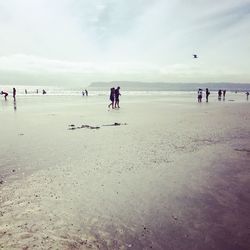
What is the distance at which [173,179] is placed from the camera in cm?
1016

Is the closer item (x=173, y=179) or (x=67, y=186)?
(x=67, y=186)

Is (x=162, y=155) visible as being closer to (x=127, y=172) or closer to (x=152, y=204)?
(x=127, y=172)

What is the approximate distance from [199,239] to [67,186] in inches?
169

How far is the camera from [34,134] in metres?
19.0

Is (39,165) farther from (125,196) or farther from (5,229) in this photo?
(5,229)

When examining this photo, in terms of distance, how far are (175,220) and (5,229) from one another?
348 cm

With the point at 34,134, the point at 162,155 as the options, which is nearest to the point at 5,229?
the point at 162,155

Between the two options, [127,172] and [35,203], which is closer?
[35,203]

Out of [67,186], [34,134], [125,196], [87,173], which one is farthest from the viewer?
[34,134]

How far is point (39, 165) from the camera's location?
1170 centimetres

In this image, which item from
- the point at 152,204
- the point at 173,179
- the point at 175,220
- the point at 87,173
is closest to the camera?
the point at 175,220

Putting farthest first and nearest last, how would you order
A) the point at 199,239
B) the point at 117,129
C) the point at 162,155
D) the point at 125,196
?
the point at 117,129 → the point at 162,155 → the point at 125,196 → the point at 199,239

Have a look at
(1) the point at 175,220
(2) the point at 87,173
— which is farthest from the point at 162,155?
(1) the point at 175,220

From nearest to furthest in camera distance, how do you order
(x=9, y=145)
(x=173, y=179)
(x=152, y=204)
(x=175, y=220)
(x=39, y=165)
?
(x=175, y=220)
(x=152, y=204)
(x=173, y=179)
(x=39, y=165)
(x=9, y=145)
